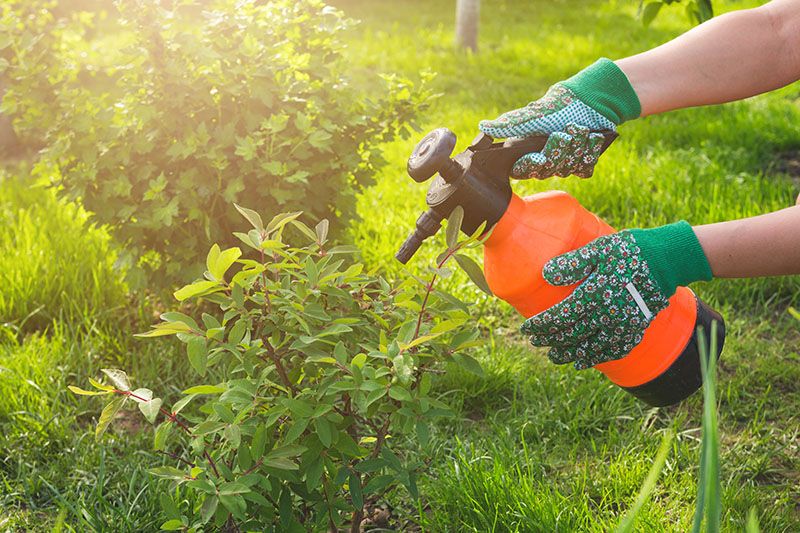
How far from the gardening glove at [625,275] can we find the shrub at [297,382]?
0.67 ft

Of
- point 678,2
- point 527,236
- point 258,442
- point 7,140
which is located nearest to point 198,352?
point 258,442

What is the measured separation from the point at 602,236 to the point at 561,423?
747 mm

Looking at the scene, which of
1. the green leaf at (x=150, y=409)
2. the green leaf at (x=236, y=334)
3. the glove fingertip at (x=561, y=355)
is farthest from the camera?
the glove fingertip at (x=561, y=355)

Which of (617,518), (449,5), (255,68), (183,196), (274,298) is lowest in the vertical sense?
(449,5)

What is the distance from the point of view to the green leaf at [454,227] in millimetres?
1396

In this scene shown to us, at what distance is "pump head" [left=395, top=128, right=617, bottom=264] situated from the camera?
4.86 ft

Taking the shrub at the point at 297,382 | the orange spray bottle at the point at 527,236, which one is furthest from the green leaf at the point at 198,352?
the orange spray bottle at the point at 527,236

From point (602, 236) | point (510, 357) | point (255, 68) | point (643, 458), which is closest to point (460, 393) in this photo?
point (510, 357)

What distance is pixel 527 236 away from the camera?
5.26ft

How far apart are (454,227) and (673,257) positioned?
445 mm

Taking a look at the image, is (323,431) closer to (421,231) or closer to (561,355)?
(421,231)

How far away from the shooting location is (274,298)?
4.83 ft

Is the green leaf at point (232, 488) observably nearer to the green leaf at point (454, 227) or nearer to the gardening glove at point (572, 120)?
the green leaf at point (454, 227)

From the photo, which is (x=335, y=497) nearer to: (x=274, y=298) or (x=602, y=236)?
(x=274, y=298)
